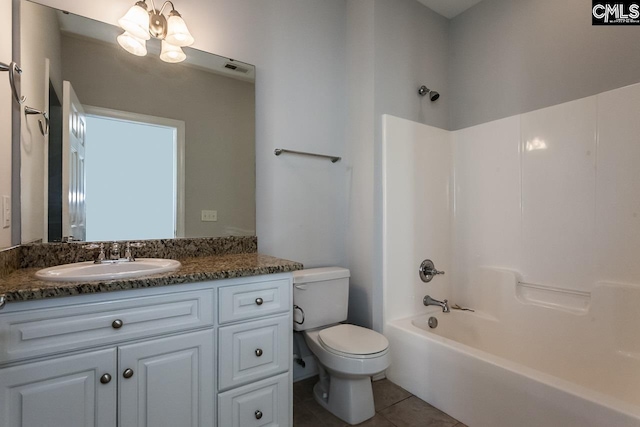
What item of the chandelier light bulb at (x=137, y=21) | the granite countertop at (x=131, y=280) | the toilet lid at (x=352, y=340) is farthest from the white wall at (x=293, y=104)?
the granite countertop at (x=131, y=280)

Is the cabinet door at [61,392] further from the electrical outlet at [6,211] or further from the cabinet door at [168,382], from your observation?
the electrical outlet at [6,211]

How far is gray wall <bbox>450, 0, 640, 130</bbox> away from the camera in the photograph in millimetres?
1831

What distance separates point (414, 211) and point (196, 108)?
1.60 meters

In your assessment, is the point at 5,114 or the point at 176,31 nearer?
the point at 5,114

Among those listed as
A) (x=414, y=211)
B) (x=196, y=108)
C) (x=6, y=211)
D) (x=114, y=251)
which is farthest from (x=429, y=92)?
(x=6, y=211)

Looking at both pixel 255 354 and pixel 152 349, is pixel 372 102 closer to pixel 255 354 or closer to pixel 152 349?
pixel 255 354

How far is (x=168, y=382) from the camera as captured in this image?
117 cm

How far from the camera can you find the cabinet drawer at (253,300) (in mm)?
1297

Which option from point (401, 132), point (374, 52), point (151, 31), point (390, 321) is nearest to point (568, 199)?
point (401, 132)

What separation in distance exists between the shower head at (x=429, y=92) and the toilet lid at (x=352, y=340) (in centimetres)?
178

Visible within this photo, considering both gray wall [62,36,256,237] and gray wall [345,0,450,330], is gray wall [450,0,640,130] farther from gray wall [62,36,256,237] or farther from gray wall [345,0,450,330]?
gray wall [62,36,256,237]

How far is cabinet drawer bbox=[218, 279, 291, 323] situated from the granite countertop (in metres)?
0.06

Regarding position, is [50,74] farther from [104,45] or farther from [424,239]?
[424,239]

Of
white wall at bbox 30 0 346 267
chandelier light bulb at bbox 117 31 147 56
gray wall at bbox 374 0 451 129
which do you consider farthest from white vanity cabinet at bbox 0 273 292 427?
Answer: gray wall at bbox 374 0 451 129
